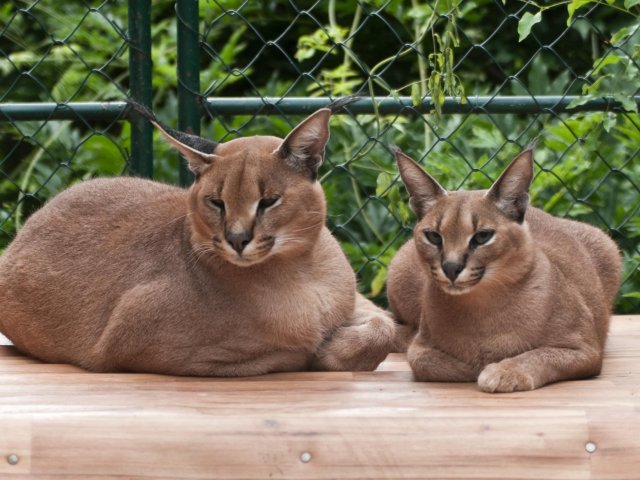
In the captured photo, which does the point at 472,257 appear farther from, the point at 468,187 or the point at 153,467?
the point at 468,187

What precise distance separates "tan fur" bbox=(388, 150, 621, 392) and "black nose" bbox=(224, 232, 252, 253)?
1.75 ft

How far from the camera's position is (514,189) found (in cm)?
376

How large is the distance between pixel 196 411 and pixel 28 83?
15.7 feet

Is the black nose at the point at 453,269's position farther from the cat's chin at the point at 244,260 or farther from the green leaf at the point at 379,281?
the green leaf at the point at 379,281

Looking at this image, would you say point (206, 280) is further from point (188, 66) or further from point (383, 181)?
point (188, 66)

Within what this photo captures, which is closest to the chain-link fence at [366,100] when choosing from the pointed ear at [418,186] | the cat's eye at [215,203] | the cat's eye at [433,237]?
the pointed ear at [418,186]

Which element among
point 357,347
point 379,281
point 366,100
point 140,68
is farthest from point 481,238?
point 140,68

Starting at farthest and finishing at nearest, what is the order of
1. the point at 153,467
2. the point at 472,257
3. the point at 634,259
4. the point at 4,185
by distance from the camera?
the point at 4,185, the point at 634,259, the point at 472,257, the point at 153,467

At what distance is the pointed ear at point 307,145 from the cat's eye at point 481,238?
1.90 ft

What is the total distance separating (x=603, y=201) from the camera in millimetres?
5859

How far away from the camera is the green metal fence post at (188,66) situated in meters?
4.97

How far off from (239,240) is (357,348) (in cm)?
61

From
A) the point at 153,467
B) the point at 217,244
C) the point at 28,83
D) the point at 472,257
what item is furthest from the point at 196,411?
the point at 28,83

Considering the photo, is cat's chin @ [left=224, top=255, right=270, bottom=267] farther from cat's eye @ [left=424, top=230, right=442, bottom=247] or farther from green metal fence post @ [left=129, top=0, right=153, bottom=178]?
green metal fence post @ [left=129, top=0, right=153, bottom=178]
